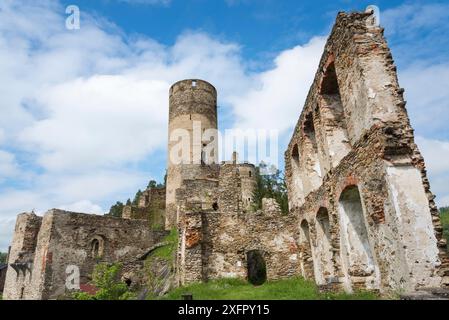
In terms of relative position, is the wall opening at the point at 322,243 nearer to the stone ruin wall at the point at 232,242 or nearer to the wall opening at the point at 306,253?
the wall opening at the point at 306,253

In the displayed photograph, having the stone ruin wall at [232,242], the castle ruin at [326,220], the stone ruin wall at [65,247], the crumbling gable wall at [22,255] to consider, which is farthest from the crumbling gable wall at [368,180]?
the crumbling gable wall at [22,255]

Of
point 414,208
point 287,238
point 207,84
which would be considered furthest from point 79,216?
point 414,208

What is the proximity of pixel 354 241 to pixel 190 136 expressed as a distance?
19540 mm

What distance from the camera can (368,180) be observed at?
7234 millimetres

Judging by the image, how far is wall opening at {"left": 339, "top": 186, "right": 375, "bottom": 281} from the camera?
842 centimetres

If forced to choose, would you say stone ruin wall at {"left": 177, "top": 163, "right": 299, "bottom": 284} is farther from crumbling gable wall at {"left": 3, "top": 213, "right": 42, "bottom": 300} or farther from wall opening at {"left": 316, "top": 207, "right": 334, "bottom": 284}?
crumbling gable wall at {"left": 3, "top": 213, "right": 42, "bottom": 300}

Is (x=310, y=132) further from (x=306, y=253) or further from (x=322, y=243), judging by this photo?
(x=306, y=253)

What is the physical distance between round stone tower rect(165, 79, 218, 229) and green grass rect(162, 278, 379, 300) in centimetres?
1345

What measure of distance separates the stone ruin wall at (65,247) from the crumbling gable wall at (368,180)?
35.1ft

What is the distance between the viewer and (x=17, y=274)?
20344mm
